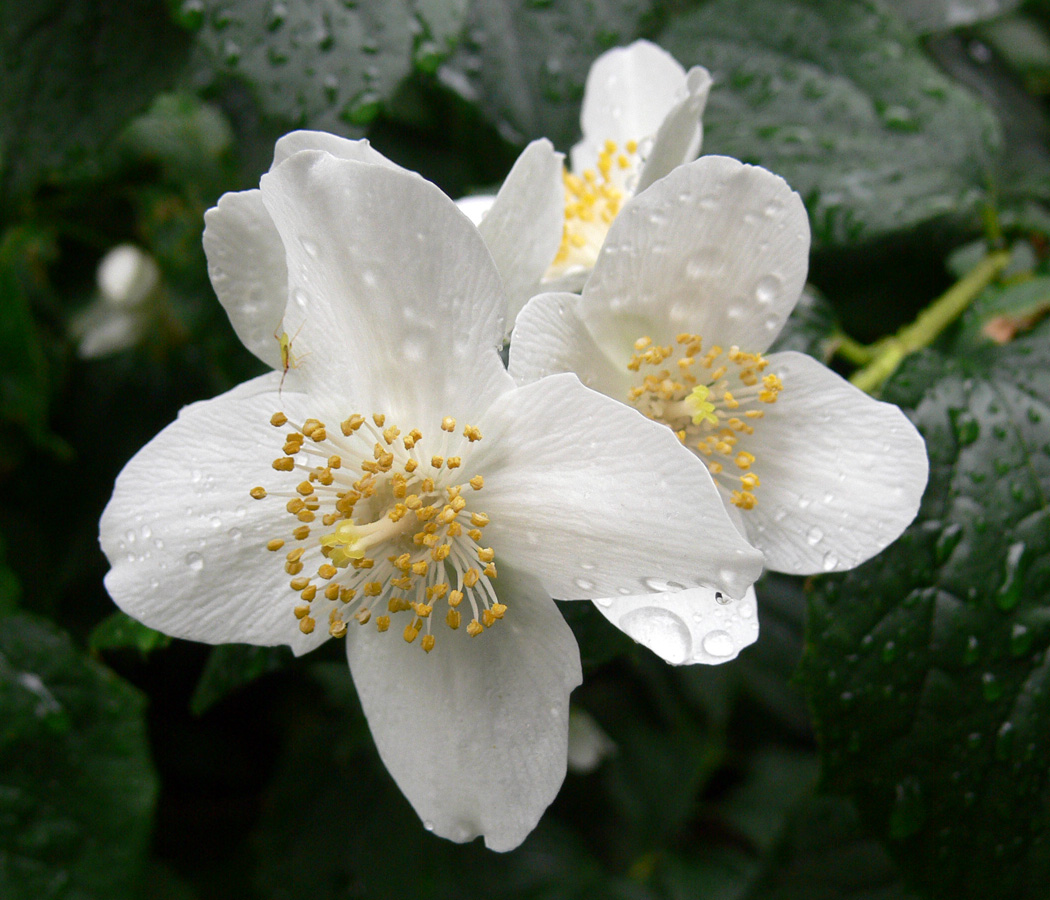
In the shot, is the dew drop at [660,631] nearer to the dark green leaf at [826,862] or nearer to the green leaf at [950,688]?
the green leaf at [950,688]

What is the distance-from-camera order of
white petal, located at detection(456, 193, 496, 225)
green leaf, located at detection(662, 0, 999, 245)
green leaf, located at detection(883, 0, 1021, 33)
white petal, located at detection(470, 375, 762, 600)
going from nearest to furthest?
white petal, located at detection(470, 375, 762, 600) < white petal, located at detection(456, 193, 496, 225) < green leaf, located at detection(662, 0, 999, 245) < green leaf, located at detection(883, 0, 1021, 33)

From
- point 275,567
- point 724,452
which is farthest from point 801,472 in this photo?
point 275,567

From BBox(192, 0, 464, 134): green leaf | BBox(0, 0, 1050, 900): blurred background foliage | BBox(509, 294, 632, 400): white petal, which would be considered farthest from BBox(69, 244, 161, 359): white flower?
BBox(509, 294, 632, 400): white petal

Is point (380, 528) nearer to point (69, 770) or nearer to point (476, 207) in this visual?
point (476, 207)

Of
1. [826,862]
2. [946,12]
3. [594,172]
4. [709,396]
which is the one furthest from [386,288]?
[826,862]

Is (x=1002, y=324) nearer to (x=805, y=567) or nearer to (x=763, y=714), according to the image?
(x=805, y=567)

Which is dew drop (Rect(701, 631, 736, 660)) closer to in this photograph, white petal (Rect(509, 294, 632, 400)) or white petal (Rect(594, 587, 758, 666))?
white petal (Rect(594, 587, 758, 666))

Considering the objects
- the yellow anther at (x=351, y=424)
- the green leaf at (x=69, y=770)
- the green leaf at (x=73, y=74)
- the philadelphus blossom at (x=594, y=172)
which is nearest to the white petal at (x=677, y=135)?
the philadelphus blossom at (x=594, y=172)
